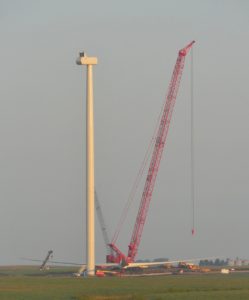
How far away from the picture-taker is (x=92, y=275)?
7101 inches

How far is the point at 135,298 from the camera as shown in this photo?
96.3m

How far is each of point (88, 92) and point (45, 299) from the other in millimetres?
84068

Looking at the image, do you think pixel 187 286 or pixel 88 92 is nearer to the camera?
pixel 187 286

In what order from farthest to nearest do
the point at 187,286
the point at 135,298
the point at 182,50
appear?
the point at 182,50 → the point at 187,286 → the point at 135,298

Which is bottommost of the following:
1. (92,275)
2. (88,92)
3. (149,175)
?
(92,275)

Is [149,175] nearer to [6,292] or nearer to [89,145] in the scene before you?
[89,145]

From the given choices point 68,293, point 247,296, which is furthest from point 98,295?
point 247,296

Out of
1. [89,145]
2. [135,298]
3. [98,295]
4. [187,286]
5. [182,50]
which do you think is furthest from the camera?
[182,50]

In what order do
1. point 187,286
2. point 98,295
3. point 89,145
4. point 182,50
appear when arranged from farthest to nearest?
point 182,50 < point 89,145 < point 187,286 < point 98,295

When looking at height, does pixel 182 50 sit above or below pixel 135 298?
above

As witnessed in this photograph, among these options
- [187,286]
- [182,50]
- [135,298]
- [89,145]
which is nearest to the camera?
[135,298]

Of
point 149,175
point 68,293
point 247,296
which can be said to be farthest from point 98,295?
point 149,175

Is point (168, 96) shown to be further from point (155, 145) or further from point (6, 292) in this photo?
point (6, 292)

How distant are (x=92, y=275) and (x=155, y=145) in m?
29.2
